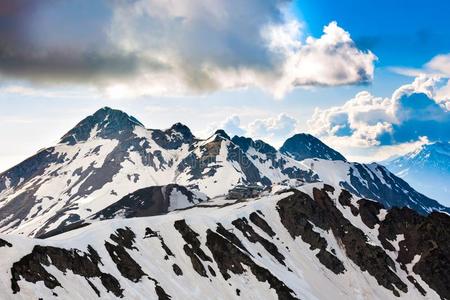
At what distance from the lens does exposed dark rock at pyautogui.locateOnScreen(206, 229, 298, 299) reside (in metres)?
152

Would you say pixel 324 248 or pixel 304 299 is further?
pixel 324 248

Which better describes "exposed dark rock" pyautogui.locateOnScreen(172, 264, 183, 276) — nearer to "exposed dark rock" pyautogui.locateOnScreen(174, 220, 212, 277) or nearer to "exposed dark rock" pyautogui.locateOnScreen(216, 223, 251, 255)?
"exposed dark rock" pyautogui.locateOnScreen(174, 220, 212, 277)

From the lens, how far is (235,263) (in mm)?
156250

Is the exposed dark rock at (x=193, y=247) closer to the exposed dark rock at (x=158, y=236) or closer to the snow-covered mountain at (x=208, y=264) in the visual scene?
the snow-covered mountain at (x=208, y=264)

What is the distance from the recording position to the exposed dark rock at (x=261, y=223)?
192500mm

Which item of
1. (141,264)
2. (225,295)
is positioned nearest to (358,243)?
(225,295)

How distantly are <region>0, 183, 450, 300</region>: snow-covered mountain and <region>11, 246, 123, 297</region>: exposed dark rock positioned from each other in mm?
223

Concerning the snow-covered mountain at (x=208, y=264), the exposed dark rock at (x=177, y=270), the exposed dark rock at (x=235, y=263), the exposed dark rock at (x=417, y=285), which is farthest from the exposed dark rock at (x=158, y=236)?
the exposed dark rock at (x=417, y=285)

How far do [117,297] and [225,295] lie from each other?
32900 millimetres

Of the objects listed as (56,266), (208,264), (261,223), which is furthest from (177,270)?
(261,223)

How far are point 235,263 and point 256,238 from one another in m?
27.0

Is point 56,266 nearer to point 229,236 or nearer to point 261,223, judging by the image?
point 229,236

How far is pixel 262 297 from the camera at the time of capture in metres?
148

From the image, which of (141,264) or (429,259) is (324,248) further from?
(141,264)
